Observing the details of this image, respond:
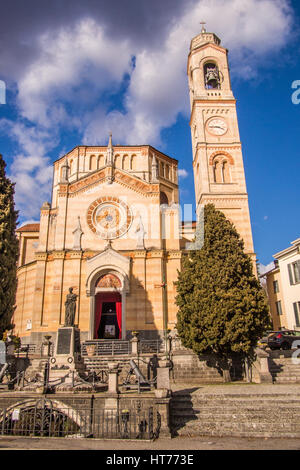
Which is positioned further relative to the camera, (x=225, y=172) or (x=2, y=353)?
(x=225, y=172)

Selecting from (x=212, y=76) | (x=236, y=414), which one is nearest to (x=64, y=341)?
(x=236, y=414)

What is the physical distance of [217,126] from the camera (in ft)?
111

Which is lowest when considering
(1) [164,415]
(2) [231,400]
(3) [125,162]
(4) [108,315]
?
(1) [164,415]

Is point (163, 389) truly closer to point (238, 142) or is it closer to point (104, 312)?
point (104, 312)

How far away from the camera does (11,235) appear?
61.7 feet

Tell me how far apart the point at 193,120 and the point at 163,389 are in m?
30.5

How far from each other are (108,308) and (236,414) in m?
16.4

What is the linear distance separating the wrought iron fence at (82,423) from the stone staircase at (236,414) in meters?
1.19

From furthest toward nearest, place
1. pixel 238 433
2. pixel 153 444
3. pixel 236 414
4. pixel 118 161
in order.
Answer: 1. pixel 118 161
2. pixel 236 414
3. pixel 238 433
4. pixel 153 444

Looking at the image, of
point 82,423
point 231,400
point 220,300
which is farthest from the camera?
point 220,300

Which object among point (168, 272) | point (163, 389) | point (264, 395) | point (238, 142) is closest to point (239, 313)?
point (264, 395)

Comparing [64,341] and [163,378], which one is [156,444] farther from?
[64,341]

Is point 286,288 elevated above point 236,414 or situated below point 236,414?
above

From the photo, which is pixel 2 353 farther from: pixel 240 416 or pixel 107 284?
pixel 240 416
